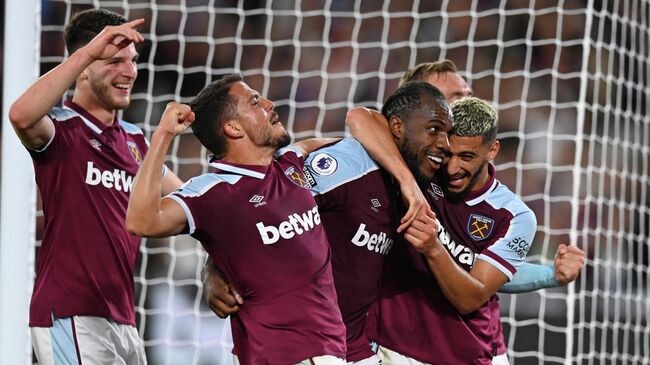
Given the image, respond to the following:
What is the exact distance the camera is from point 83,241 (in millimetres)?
2861

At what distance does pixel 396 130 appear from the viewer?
2803 mm

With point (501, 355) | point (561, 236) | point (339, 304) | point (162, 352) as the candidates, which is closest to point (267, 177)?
point (339, 304)

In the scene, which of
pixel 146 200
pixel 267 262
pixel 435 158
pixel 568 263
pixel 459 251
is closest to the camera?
pixel 146 200

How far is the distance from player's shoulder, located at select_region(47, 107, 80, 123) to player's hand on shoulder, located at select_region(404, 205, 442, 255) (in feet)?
3.73

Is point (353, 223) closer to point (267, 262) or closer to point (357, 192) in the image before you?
point (357, 192)

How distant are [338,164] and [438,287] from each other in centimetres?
50

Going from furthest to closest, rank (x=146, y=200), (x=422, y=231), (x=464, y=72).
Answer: (x=464, y=72)
(x=422, y=231)
(x=146, y=200)

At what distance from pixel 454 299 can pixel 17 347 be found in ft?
5.72

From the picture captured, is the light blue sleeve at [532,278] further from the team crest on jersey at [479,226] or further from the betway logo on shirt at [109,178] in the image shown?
the betway logo on shirt at [109,178]

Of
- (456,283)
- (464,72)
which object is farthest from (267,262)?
(464,72)

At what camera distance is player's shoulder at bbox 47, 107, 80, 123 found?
2887mm

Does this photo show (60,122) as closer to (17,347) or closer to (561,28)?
(17,347)

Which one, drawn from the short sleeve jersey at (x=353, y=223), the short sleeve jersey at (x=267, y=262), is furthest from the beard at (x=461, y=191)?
the short sleeve jersey at (x=267, y=262)

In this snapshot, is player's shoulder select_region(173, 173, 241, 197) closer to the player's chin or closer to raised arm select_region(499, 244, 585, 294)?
the player's chin
